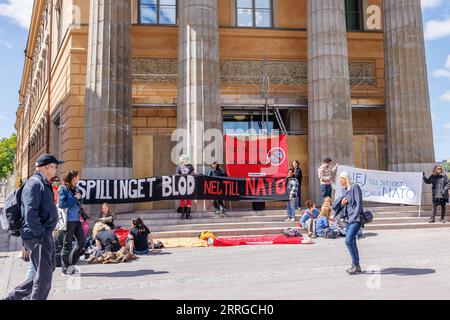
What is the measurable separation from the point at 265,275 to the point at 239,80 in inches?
563

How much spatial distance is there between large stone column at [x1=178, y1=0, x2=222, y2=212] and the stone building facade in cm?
4

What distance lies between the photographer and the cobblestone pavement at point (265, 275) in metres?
5.76

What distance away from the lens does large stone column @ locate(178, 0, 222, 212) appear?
49.3 ft

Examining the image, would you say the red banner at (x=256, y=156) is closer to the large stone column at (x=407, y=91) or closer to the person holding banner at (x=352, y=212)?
the large stone column at (x=407, y=91)

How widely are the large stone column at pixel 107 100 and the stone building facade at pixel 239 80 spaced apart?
40 millimetres

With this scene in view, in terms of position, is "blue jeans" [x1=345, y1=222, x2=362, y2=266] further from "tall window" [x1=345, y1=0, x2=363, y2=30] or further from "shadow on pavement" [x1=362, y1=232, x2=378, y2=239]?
"tall window" [x1=345, y1=0, x2=363, y2=30]

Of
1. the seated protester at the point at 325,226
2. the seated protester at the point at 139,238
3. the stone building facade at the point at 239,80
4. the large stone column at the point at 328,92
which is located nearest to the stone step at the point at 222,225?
the seated protester at the point at 325,226

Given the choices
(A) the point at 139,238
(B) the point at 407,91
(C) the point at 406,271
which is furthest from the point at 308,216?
(B) the point at 407,91

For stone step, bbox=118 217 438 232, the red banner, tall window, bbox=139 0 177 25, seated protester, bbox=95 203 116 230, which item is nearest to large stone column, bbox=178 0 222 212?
the red banner

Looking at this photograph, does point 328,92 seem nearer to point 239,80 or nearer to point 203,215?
point 239,80

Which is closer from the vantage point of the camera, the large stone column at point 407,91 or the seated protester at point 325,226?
the seated protester at point 325,226

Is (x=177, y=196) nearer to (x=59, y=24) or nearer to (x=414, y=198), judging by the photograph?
(x=414, y=198)

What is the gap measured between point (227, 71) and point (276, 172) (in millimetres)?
6452

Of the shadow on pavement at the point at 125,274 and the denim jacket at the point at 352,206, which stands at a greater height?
the denim jacket at the point at 352,206
